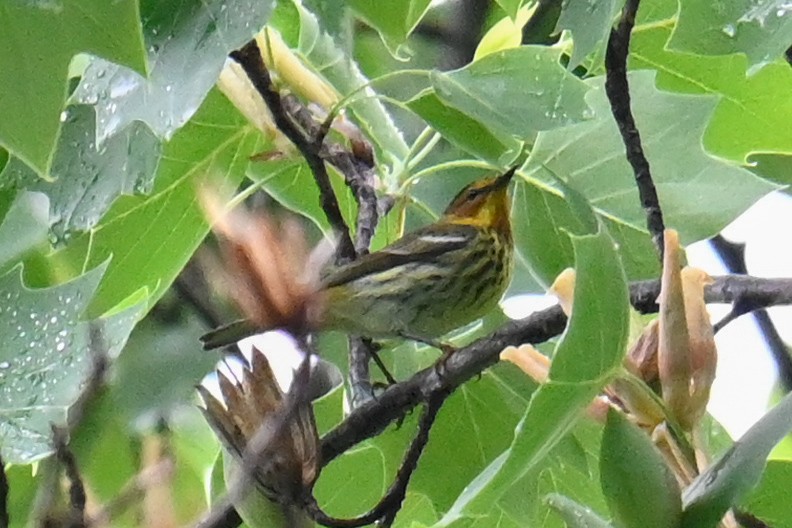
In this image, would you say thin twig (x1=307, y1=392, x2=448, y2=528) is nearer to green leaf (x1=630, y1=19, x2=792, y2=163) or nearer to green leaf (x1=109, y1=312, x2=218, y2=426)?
green leaf (x1=109, y1=312, x2=218, y2=426)

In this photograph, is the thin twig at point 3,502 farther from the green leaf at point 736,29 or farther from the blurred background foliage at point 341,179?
the green leaf at point 736,29

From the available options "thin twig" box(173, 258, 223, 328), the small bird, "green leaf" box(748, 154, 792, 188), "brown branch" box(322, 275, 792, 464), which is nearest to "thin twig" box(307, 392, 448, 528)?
"brown branch" box(322, 275, 792, 464)

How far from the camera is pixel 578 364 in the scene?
22.7 inches

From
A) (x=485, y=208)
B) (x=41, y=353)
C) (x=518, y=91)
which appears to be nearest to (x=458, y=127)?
(x=518, y=91)

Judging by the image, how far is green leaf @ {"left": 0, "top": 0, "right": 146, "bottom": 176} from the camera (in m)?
0.64

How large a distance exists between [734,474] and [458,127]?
444 millimetres

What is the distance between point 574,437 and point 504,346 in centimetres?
19

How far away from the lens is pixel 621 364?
1.99 feet

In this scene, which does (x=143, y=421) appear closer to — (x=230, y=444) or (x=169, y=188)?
A: (x=169, y=188)

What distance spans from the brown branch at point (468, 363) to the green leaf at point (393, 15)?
20 centimetres

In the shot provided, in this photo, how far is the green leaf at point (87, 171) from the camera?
0.81m

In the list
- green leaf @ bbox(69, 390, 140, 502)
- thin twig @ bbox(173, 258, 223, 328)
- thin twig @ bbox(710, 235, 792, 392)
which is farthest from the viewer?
thin twig @ bbox(710, 235, 792, 392)

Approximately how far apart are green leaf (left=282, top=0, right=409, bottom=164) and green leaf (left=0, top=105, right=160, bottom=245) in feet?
0.94

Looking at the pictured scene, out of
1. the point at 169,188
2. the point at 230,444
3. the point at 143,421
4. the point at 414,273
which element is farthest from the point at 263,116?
the point at 414,273
